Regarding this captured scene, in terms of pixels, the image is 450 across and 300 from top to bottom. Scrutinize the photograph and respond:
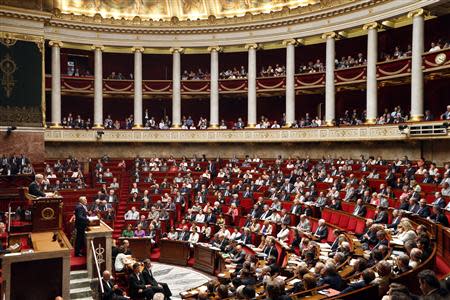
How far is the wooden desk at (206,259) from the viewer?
14.7 metres

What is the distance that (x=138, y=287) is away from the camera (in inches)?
396

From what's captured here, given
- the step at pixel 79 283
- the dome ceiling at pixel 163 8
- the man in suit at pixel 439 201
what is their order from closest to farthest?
1. the step at pixel 79 283
2. the man in suit at pixel 439 201
3. the dome ceiling at pixel 163 8

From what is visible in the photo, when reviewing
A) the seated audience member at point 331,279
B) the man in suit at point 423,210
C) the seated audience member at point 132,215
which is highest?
the man in suit at point 423,210

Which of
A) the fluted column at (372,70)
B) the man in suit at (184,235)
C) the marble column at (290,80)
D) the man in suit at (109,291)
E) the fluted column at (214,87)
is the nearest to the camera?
the man in suit at (109,291)

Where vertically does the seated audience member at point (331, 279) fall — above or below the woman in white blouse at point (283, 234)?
above

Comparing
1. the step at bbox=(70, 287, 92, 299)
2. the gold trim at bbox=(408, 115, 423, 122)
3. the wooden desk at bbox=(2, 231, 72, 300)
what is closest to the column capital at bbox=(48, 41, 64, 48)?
the gold trim at bbox=(408, 115, 423, 122)

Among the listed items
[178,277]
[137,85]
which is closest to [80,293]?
[178,277]

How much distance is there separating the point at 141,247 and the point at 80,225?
604 centimetres

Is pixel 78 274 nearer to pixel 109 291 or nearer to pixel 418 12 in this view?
pixel 109 291

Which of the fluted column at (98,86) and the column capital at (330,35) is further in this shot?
the fluted column at (98,86)

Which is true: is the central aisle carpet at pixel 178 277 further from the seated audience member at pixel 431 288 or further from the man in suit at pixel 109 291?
the seated audience member at pixel 431 288

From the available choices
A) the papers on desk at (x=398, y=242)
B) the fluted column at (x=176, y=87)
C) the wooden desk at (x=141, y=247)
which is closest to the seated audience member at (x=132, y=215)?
the wooden desk at (x=141, y=247)

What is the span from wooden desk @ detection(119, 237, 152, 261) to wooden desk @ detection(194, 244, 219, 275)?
1.96 meters

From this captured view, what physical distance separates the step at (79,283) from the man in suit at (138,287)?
0.92 meters
